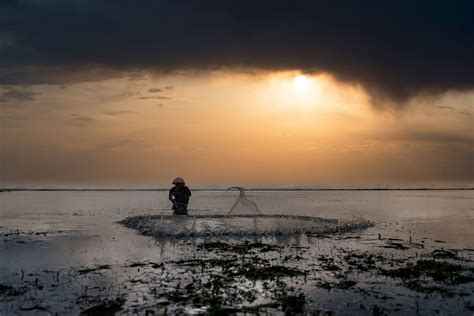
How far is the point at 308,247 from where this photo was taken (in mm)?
22750

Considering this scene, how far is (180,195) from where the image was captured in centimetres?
3738

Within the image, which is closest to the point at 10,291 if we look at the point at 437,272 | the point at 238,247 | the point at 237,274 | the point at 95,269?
the point at 95,269

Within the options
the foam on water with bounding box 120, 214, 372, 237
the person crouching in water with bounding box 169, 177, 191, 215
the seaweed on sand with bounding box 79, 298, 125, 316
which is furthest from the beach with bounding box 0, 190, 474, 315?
the person crouching in water with bounding box 169, 177, 191, 215

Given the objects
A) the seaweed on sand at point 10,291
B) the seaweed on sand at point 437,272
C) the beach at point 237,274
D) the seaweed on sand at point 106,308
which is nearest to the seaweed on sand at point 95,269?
the beach at point 237,274

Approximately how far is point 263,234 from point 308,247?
17.7 ft

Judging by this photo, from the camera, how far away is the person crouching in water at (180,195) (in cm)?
3703

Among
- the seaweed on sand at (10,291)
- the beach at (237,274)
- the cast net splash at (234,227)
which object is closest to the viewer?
the beach at (237,274)

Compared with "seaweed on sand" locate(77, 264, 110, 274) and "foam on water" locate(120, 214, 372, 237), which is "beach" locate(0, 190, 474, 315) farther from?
"foam on water" locate(120, 214, 372, 237)

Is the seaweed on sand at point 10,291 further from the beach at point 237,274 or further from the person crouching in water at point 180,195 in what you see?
the person crouching in water at point 180,195

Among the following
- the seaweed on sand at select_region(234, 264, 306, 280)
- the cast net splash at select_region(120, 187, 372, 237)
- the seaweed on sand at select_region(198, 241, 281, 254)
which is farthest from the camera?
the cast net splash at select_region(120, 187, 372, 237)

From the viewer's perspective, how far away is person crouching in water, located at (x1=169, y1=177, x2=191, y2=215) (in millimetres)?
37031

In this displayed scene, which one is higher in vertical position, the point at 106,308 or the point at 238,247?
the point at 238,247

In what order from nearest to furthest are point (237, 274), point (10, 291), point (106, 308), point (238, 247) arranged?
point (106, 308), point (10, 291), point (237, 274), point (238, 247)

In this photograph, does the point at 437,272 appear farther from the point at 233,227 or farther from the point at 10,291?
the point at 233,227
